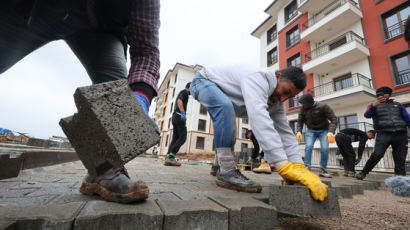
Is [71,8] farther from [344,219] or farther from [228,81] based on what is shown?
[344,219]

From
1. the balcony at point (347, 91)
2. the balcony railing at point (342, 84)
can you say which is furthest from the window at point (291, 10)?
the balcony at point (347, 91)

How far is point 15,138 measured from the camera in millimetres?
11406

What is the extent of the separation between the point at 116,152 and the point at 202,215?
0.50 metres

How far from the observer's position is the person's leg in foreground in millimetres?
1679

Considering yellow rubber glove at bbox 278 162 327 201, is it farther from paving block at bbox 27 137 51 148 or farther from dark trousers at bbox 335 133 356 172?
paving block at bbox 27 137 51 148

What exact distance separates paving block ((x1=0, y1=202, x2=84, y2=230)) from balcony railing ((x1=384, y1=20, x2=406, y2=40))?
15165mm

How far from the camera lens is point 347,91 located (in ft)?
35.8

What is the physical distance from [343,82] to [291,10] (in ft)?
28.4

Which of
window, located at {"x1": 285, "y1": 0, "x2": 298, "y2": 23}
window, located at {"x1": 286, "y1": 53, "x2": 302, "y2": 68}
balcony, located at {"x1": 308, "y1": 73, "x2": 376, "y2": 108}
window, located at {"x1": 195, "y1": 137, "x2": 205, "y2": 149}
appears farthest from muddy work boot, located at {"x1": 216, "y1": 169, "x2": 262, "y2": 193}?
window, located at {"x1": 195, "y1": 137, "x2": 205, "y2": 149}

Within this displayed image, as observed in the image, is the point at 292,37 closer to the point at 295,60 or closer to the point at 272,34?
the point at 295,60

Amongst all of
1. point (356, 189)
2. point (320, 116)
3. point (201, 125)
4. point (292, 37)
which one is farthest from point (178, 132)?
point (201, 125)

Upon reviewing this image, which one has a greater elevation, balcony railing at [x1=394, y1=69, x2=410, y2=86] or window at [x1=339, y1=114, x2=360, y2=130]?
balcony railing at [x1=394, y1=69, x2=410, y2=86]

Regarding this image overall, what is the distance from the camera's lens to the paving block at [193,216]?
0.85 metres

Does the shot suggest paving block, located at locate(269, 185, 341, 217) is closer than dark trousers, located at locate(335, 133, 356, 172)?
Yes
